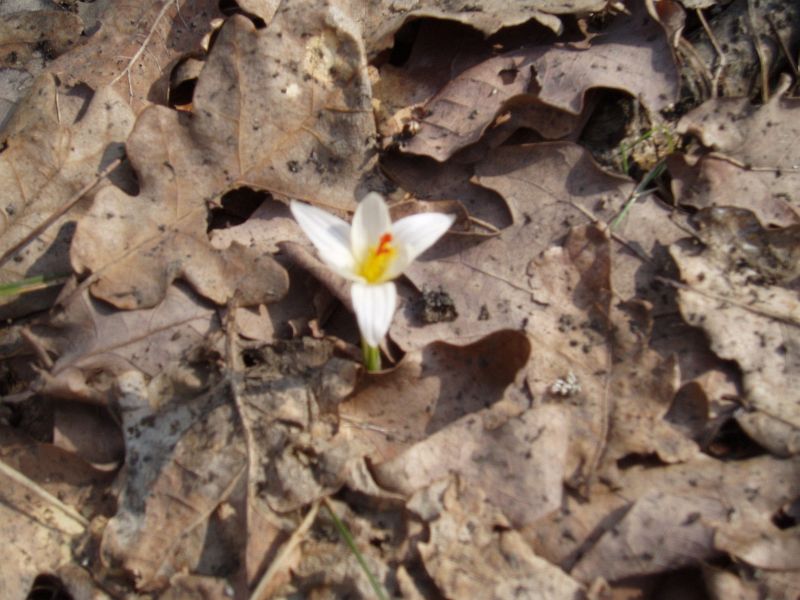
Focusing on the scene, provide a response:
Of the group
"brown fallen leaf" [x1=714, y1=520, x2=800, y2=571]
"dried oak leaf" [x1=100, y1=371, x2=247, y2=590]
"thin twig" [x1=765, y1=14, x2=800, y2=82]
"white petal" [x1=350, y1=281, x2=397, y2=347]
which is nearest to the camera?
"brown fallen leaf" [x1=714, y1=520, x2=800, y2=571]

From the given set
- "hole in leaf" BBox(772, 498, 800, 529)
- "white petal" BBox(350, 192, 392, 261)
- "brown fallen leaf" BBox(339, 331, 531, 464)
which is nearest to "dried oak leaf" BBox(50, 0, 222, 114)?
"white petal" BBox(350, 192, 392, 261)

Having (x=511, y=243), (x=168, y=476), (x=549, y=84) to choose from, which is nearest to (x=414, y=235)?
(x=511, y=243)

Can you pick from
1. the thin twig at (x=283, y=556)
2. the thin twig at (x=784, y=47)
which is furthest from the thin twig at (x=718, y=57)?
the thin twig at (x=283, y=556)

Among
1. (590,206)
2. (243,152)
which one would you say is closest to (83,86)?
(243,152)

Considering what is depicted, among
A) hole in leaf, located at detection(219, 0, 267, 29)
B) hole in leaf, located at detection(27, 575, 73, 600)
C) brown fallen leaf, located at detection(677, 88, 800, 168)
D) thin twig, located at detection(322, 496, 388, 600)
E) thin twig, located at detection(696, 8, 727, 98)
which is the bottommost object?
hole in leaf, located at detection(27, 575, 73, 600)

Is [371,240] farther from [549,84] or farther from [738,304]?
[738,304]

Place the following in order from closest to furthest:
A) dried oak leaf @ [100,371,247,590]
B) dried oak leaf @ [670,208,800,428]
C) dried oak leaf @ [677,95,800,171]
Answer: dried oak leaf @ [100,371,247,590]
dried oak leaf @ [670,208,800,428]
dried oak leaf @ [677,95,800,171]

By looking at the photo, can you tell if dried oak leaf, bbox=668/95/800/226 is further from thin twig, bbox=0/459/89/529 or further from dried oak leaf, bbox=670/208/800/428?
thin twig, bbox=0/459/89/529
